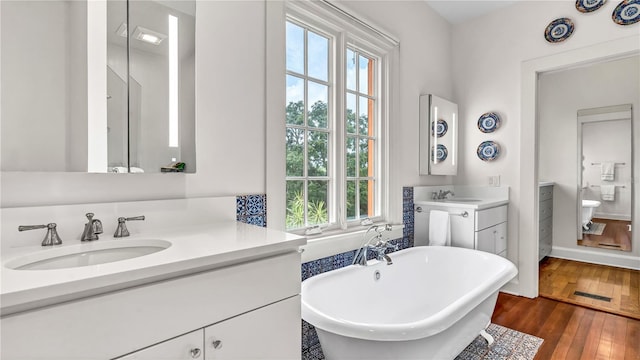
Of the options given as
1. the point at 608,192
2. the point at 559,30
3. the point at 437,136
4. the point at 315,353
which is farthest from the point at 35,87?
the point at 608,192

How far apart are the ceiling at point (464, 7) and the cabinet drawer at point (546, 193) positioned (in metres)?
2.15

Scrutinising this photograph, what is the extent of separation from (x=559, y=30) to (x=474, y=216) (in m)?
1.83

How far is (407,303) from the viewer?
217cm

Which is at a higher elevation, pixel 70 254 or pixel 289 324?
pixel 70 254

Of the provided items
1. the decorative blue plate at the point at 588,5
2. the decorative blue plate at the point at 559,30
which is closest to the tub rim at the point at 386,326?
the decorative blue plate at the point at 559,30

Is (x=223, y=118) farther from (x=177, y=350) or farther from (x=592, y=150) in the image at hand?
(x=592, y=150)

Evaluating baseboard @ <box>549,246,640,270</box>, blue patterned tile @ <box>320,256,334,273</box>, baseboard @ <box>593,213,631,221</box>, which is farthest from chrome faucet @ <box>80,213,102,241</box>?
baseboard @ <box>593,213,631,221</box>

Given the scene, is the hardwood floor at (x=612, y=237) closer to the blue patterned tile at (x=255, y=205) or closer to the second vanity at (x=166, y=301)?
the blue patterned tile at (x=255, y=205)

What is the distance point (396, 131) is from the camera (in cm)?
262

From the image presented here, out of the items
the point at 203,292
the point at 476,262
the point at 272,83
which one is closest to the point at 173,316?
the point at 203,292

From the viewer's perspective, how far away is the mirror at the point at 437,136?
2895 millimetres

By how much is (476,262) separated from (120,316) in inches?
87.5

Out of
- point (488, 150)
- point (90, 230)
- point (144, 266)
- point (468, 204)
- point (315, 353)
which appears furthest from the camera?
point (488, 150)

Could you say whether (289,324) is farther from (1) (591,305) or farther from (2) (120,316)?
(1) (591,305)
